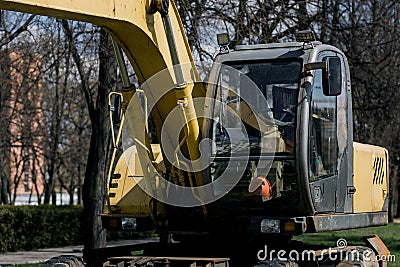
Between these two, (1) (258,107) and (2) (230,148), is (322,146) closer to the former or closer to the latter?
(1) (258,107)

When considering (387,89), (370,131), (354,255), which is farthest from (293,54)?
(370,131)

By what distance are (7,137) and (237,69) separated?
24.7 m

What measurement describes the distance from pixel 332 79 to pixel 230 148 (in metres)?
1.37

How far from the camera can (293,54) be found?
363 inches

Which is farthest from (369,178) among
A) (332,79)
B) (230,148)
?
(230,148)

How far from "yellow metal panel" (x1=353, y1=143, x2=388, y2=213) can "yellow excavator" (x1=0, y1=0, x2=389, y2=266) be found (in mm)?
510

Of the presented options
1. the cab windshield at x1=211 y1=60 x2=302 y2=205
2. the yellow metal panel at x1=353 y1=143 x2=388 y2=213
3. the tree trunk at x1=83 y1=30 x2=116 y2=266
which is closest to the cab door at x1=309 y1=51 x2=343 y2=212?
the cab windshield at x1=211 y1=60 x2=302 y2=205

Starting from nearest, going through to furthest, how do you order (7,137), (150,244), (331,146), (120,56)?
(120,56) → (331,146) → (150,244) → (7,137)

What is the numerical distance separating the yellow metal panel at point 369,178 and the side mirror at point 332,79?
1498mm

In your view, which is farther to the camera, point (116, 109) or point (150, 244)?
point (150, 244)

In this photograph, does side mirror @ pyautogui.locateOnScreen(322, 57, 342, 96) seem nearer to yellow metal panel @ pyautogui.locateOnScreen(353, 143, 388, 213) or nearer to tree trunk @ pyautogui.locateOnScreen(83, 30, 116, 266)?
yellow metal panel @ pyautogui.locateOnScreen(353, 143, 388, 213)

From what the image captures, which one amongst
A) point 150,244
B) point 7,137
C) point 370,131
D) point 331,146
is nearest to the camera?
point 331,146

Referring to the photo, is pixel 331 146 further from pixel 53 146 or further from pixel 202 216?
pixel 53 146

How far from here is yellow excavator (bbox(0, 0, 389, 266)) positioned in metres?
8.70
